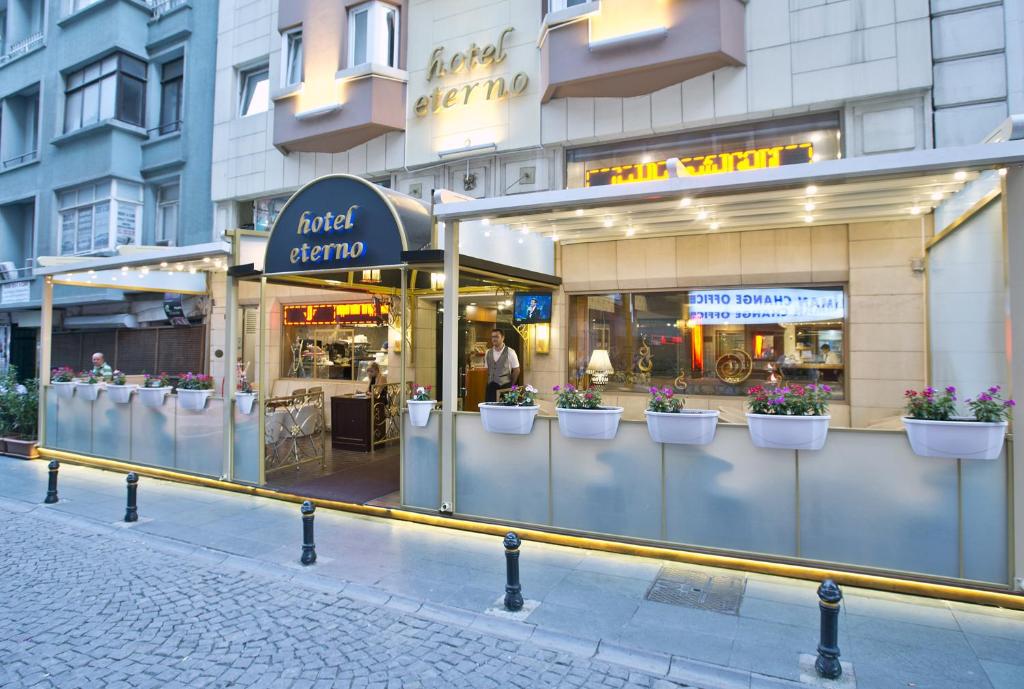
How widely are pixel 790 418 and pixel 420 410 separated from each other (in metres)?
4.31

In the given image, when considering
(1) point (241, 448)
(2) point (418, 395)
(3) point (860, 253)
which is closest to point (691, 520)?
(2) point (418, 395)

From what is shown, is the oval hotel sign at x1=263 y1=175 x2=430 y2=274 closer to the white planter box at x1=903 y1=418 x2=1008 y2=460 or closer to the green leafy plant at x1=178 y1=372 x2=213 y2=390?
the green leafy plant at x1=178 y1=372 x2=213 y2=390

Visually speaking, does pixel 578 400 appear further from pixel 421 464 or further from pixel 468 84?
pixel 468 84

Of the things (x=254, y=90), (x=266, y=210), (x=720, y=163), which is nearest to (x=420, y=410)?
(x=720, y=163)

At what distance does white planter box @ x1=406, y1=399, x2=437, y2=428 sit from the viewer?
7.48 metres

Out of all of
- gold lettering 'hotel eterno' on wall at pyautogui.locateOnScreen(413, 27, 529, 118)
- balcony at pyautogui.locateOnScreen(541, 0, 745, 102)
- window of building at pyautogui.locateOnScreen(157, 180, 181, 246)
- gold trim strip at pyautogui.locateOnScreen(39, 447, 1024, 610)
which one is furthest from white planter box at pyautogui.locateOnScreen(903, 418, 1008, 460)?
window of building at pyautogui.locateOnScreen(157, 180, 181, 246)

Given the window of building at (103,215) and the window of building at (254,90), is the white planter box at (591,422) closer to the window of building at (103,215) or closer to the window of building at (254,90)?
the window of building at (254,90)

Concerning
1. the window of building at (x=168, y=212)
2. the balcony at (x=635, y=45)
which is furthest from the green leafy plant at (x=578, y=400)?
the window of building at (x=168, y=212)

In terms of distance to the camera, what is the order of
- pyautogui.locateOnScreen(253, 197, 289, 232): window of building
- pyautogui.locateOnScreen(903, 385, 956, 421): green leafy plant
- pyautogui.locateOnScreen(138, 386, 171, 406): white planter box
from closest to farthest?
pyautogui.locateOnScreen(903, 385, 956, 421): green leafy plant → pyautogui.locateOnScreen(138, 386, 171, 406): white planter box → pyautogui.locateOnScreen(253, 197, 289, 232): window of building

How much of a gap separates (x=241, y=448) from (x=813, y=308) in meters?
9.21

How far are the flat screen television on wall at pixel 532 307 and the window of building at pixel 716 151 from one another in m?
2.15

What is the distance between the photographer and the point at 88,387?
36.2 feet

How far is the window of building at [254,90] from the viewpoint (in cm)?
1512

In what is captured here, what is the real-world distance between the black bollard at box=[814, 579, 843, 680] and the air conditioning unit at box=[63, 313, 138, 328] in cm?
1821
